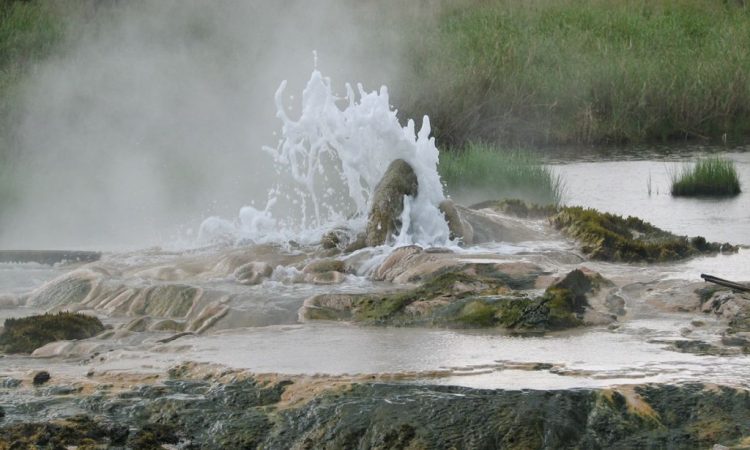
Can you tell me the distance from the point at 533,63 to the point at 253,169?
618 cm

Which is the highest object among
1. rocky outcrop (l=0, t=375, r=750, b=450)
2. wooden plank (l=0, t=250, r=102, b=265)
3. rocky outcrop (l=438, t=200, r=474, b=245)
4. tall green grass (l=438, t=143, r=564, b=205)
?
tall green grass (l=438, t=143, r=564, b=205)

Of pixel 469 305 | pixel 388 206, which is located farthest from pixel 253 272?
pixel 469 305

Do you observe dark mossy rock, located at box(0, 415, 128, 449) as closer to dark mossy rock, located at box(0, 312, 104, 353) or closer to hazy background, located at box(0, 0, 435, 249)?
dark mossy rock, located at box(0, 312, 104, 353)

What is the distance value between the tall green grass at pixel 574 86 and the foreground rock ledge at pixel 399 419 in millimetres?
12329

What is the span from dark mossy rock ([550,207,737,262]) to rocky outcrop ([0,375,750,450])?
433 centimetres

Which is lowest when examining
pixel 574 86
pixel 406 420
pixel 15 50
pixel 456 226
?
pixel 406 420

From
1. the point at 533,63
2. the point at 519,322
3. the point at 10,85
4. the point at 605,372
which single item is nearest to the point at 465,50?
the point at 533,63

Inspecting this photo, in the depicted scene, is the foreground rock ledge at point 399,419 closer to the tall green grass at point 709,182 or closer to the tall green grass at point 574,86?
the tall green grass at point 709,182

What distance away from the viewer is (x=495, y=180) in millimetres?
15258

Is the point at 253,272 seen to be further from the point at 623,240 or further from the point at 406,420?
the point at 406,420

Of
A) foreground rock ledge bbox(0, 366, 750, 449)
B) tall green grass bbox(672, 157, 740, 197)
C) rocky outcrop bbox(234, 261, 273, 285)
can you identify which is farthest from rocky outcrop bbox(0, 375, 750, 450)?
tall green grass bbox(672, 157, 740, 197)

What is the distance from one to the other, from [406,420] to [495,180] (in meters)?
8.84

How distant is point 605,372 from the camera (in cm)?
716

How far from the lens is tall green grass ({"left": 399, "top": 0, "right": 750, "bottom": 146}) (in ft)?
65.4
